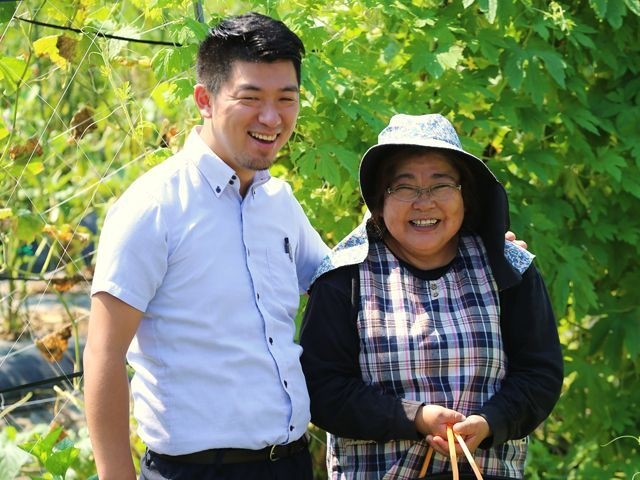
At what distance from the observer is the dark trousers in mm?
2518

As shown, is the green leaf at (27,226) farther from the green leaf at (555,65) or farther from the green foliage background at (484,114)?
the green leaf at (555,65)

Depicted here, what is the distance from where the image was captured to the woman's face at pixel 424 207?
2.76 m

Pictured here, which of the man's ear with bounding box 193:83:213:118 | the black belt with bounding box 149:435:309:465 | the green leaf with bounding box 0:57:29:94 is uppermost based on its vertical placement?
the green leaf with bounding box 0:57:29:94

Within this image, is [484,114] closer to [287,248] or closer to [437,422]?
[287,248]

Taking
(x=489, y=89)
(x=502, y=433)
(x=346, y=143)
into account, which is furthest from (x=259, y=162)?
(x=489, y=89)

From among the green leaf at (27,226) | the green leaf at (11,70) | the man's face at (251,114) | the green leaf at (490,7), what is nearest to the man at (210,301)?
the man's face at (251,114)

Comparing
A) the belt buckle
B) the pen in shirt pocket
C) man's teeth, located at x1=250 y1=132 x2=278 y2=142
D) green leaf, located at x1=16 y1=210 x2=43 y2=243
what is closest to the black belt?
the belt buckle

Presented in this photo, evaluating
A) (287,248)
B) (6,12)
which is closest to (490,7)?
(287,248)

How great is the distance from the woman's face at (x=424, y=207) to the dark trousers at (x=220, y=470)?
1.99ft

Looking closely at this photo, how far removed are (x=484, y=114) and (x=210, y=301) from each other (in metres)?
1.76

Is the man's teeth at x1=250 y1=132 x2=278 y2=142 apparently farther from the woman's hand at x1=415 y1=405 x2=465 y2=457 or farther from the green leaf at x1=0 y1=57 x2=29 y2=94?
the green leaf at x1=0 y1=57 x2=29 y2=94

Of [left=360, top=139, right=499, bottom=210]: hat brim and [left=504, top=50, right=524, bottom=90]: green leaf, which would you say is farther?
[left=504, top=50, right=524, bottom=90]: green leaf

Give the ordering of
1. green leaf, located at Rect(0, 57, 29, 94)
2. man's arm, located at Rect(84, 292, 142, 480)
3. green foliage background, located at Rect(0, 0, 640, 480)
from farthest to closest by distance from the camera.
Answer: green leaf, located at Rect(0, 57, 29, 94), green foliage background, located at Rect(0, 0, 640, 480), man's arm, located at Rect(84, 292, 142, 480)

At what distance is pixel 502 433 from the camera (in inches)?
106
